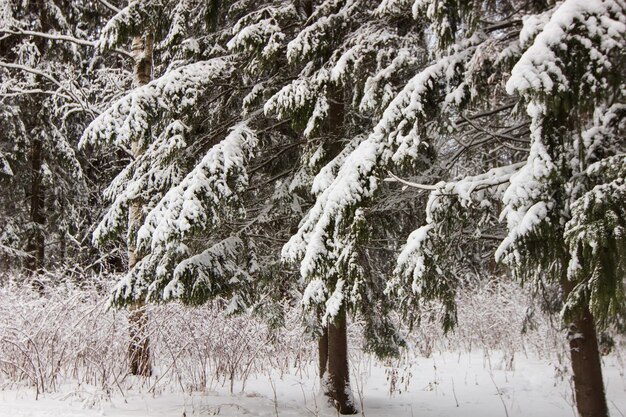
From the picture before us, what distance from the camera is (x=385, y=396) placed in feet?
23.9

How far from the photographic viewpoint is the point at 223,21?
291 inches

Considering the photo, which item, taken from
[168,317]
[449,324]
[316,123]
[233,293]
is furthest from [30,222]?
[449,324]

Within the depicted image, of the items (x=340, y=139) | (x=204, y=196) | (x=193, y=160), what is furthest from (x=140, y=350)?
(x=340, y=139)

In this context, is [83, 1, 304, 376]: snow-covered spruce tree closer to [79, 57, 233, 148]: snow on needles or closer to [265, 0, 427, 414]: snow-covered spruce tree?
[79, 57, 233, 148]: snow on needles

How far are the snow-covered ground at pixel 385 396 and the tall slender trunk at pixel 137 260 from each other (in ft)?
1.64

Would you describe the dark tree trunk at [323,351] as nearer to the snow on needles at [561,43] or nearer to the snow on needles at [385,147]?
the snow on needles at [385,147]

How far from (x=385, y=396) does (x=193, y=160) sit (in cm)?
436

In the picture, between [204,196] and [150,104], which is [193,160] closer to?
[150,104]

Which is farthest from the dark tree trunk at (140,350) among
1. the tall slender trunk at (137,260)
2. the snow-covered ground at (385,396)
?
the snow-covered ground at (385,396)

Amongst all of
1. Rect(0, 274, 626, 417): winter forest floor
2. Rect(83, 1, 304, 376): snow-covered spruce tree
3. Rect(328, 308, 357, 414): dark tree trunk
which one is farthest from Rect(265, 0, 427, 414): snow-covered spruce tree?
Rect(0, 274, 626, 417): winter forest floor

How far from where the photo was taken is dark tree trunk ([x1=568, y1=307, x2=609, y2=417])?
4.30 m

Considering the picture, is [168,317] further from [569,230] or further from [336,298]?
[569,230]

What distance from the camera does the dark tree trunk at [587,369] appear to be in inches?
169

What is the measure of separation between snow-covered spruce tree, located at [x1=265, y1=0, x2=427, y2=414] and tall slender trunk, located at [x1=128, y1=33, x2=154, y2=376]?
2317mm
